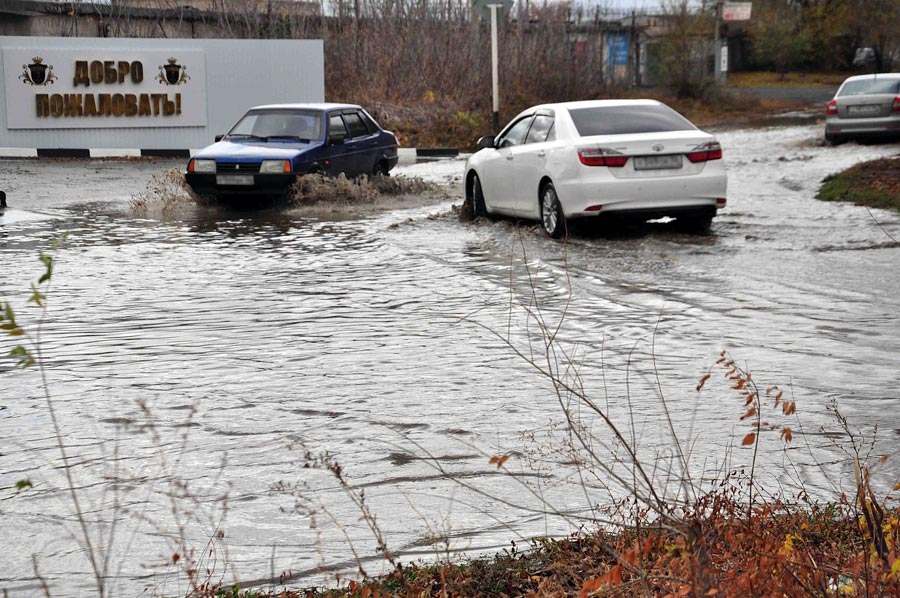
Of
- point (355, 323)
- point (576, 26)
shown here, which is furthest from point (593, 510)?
point (576, 26)

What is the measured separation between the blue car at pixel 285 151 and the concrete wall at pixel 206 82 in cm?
1120

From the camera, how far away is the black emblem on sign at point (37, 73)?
29.5 meters

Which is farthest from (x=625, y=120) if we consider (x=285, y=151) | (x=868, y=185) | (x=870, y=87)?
(x=870, y=87)

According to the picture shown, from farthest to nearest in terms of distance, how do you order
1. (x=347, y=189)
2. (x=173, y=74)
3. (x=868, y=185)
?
(x=173, y=74) < (x=347, y=189) < (x=868, y=185)

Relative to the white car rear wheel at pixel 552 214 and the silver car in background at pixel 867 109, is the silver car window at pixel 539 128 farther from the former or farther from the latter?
the silver car in background at pixel 867 109

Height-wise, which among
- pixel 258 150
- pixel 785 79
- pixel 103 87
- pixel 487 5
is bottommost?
pixel 258 150

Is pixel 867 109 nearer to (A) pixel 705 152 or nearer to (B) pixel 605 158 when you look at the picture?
(A) pixel 705 152

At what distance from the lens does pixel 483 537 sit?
192 inches

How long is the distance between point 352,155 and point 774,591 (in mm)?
16885

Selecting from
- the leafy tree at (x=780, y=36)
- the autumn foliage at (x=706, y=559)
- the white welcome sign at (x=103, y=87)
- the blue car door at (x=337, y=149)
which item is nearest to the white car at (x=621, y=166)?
the blue car door at (x=337, y=149)

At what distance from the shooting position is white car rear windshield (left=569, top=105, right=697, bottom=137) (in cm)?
1404

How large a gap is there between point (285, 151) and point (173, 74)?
43.5 ft

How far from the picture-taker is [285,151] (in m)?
18.8

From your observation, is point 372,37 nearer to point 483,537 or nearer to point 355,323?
point 355,323
